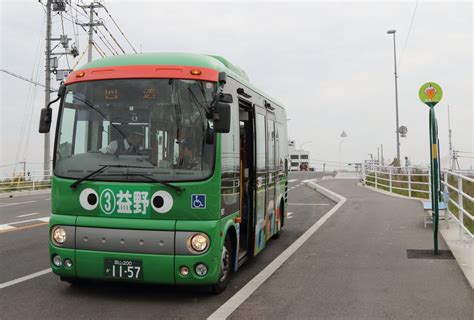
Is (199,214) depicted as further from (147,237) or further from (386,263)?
(386,263)

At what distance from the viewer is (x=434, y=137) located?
333 inches

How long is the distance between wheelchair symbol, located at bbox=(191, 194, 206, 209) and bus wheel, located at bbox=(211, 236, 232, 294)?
0.79 meters

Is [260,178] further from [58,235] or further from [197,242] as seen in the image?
[58,235]

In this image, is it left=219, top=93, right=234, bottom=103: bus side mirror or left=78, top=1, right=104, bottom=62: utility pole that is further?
left=78, top=1, right=104, bottom=62: utility pole

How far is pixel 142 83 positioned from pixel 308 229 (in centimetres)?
723

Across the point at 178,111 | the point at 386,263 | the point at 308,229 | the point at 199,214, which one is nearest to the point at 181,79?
the point at 178,111

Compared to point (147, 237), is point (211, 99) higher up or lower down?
higher up

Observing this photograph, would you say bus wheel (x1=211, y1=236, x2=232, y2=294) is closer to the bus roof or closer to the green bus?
the green bus

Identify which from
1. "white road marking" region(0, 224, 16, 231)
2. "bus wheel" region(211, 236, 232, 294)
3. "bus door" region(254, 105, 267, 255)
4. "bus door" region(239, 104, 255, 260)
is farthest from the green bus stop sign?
"white road marking" region(0, 224, 16, 231)

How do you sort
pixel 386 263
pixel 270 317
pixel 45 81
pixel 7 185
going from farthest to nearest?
pixel 45 81 → pixel 7 185 → pixel 386 263 → pixel 270 317

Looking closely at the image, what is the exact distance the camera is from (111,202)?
5699mm

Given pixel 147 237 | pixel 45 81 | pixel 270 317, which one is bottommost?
pixel 270 317

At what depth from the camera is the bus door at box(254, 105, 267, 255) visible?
7.79 m

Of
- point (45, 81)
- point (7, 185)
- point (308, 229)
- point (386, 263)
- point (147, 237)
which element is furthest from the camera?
point (45, 81)
